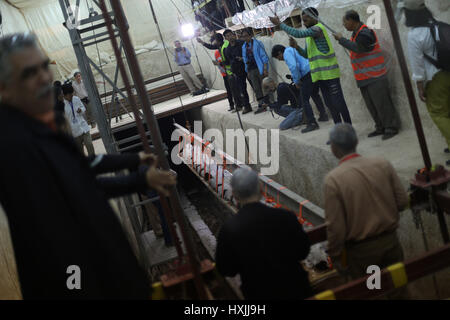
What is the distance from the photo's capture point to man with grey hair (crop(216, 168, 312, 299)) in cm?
254

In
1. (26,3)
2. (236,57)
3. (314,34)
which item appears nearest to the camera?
(314,34)

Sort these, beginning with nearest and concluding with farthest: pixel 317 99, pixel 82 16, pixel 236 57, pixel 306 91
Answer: pixel 306 91
pixel 317 99
pixel 236 57
pixel 82 16

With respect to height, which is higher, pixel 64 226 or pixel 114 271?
pixel 64 226

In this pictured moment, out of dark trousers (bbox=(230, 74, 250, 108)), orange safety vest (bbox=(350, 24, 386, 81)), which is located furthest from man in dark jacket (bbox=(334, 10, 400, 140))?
dark trousers (bbox=(230, 74, 250, 108))

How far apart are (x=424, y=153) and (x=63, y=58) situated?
19.0 m

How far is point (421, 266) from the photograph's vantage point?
106 inches

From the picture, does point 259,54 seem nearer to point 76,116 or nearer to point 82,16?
point 76,116

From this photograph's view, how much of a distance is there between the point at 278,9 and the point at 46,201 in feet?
21.9

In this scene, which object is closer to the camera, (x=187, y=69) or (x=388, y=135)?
(x=388, y=135)

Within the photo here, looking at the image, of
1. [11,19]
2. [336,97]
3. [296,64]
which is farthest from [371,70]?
[11,19]

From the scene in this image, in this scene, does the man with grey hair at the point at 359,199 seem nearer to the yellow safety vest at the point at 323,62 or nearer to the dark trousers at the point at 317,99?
the yellow safety vest at the point at 323,62

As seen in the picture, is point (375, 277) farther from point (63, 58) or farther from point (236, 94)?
point (63, 58)

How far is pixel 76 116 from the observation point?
8.22 m

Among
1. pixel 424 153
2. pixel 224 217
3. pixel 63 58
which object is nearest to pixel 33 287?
pixel 424 153
